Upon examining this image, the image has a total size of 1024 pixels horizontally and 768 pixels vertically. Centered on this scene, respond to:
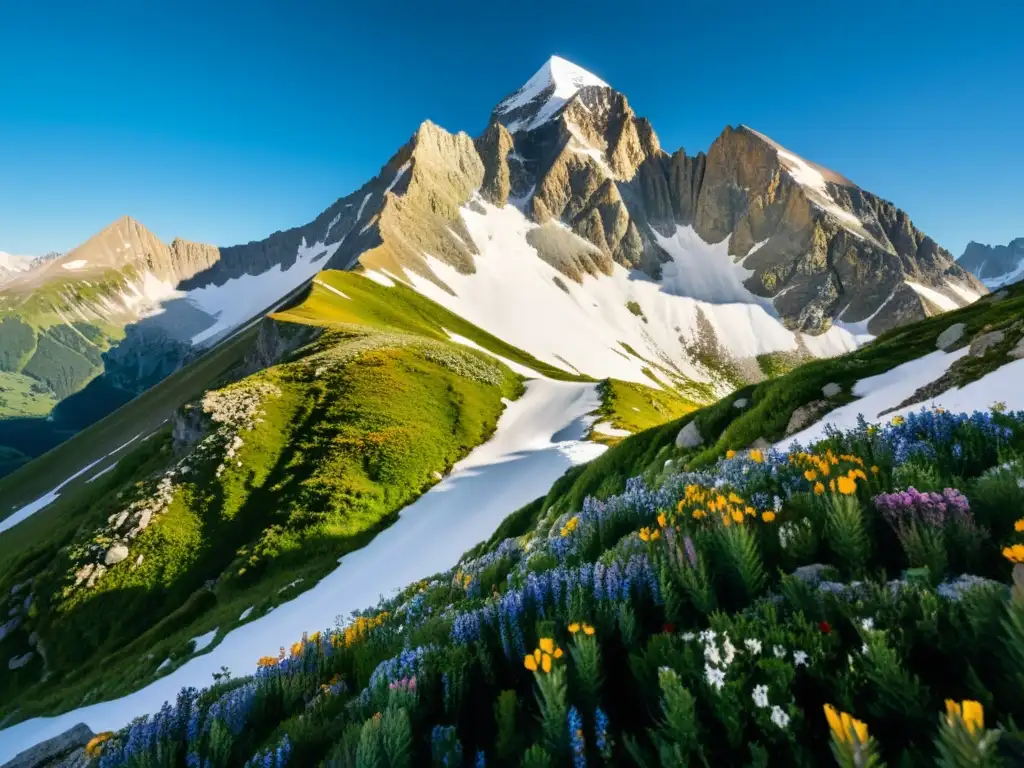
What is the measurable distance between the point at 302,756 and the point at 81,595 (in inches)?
1395

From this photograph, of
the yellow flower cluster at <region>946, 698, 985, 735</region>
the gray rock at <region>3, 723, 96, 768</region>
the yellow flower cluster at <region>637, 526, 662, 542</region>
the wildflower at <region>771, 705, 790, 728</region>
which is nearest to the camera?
the yellow flower cluster at <region>946, 698, 985, 735</region>

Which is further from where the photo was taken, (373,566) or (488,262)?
(488,262)

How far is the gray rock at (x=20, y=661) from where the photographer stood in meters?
27.9

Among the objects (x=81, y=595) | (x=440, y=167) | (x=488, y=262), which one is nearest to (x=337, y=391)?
(x=81, y=595)

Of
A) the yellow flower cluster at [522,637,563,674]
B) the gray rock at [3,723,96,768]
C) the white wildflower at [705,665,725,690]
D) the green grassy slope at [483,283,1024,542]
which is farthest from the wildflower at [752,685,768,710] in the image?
the green grassy slope at [483,283,1024,542]

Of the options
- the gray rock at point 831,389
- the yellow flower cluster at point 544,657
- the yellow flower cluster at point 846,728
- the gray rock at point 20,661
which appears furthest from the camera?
the gray rock at point 20,661

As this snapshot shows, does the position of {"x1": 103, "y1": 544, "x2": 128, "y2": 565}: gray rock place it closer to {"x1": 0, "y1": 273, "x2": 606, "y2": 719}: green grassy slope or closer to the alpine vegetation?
{"x1": 0, "y1": 273, "x2": 606, "y2": 719}: green grassy slope

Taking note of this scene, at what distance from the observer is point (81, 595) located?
28344 mm

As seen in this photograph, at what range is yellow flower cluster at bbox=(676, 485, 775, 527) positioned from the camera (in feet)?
12.2

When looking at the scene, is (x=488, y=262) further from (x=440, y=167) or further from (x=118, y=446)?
(x=118, y=446)

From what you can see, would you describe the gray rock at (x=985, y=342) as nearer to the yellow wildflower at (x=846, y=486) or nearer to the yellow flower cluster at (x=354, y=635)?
the yellow wildflower at (x=846, y=486)

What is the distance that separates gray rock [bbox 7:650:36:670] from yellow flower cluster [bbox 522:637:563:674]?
39036mm

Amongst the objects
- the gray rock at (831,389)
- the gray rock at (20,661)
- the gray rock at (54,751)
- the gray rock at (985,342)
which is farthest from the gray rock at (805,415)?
the gray rock at (20,661)

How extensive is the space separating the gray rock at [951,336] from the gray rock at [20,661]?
1768 inches
